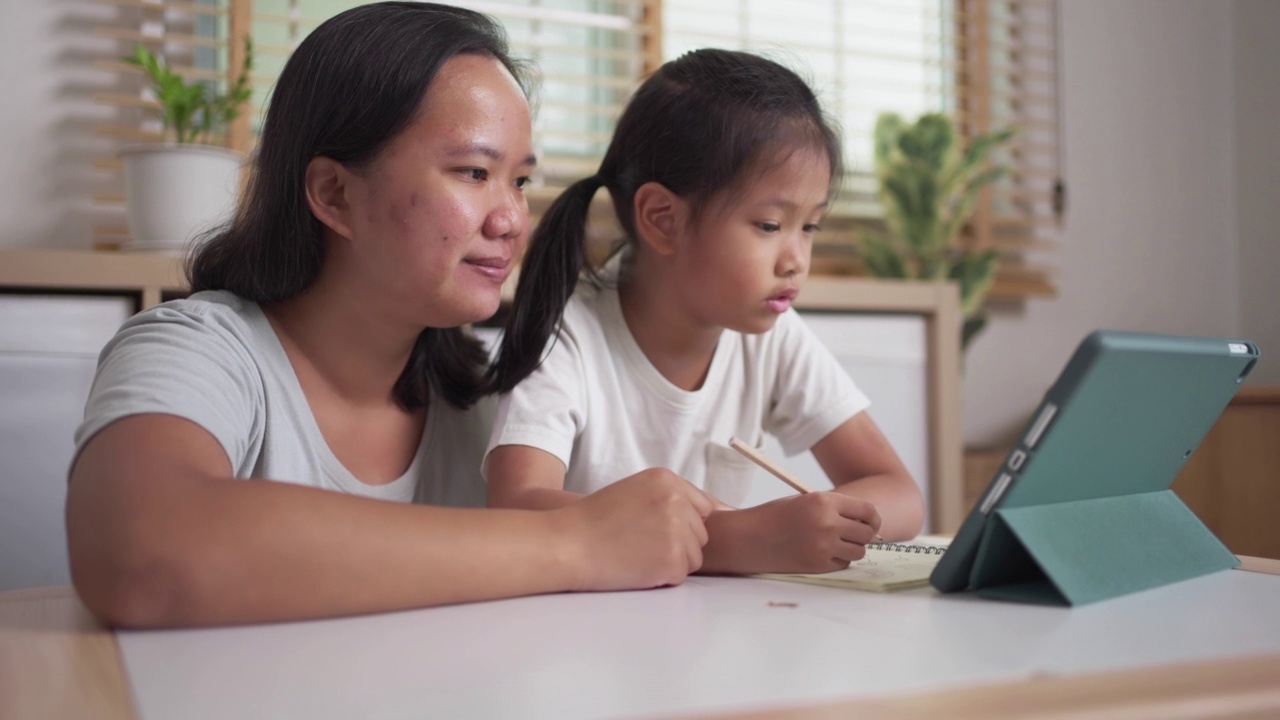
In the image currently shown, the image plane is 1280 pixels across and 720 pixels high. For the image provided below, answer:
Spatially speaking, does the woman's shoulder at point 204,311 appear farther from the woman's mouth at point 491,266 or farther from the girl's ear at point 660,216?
the girl's ear at point 660,216

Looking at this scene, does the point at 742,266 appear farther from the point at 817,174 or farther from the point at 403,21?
the point at 403,21

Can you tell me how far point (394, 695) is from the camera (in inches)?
16.6

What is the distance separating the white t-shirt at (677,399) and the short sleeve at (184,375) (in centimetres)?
26

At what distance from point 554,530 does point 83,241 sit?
5.52 feet

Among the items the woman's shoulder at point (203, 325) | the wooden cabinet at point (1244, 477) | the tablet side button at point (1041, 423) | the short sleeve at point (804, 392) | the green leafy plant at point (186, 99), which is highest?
the green leafy plant at point (186, 99)

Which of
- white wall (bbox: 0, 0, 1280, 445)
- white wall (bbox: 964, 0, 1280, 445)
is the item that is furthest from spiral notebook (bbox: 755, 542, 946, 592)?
white wall (bbox: 964, 0, 1280, 445)

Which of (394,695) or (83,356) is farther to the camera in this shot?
(83,356)

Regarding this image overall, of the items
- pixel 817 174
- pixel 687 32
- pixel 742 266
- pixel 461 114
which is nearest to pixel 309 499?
pixel 461 114

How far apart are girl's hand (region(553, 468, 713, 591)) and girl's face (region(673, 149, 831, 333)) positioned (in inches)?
15.9

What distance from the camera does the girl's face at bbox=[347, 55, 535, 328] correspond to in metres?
0.95

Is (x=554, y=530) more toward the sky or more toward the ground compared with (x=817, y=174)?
more toward the ground

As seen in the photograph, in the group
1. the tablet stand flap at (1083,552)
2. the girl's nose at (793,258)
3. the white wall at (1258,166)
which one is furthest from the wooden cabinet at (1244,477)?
the tablet stand flap at (1083,552)

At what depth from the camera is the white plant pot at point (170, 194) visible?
5.48ft

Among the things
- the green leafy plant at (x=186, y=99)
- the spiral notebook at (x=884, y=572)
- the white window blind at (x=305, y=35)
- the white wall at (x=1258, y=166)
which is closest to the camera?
the spiral notebook at (x=884, y=572)
